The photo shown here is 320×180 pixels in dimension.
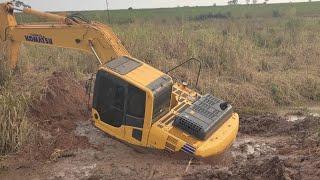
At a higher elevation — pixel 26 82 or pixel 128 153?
pixel 26 82

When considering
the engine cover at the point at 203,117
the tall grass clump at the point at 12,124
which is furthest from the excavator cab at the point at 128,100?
the tall grass clump at the point at 12,124

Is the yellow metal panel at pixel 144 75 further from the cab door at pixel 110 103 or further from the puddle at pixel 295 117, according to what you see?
the puddle at pixel 295 117

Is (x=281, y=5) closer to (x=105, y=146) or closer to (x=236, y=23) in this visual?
(x=236, y=23)

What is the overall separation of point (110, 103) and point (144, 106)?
0.72m

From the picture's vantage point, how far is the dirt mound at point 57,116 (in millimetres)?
10662

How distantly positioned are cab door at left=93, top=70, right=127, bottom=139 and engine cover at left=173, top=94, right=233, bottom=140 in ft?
3.38

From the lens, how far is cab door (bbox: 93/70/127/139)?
10.1 metres

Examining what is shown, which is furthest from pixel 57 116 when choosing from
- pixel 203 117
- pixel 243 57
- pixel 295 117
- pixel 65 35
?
pixel 243 57

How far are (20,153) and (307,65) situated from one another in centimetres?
967

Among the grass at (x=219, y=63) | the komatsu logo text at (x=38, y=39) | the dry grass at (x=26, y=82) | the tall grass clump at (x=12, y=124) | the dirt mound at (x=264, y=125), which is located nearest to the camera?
the tall grass clump at (x=12, y=124)

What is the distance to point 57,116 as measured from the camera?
39.7ft

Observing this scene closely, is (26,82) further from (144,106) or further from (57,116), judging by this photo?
(144,106)

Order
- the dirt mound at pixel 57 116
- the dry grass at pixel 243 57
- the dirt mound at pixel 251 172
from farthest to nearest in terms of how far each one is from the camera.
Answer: the dry grass at pixel 243 57 → the dirt mound at pixel 57 116 → the dirt mound at pixel 251 172

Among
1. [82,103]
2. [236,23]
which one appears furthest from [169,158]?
[236,23]
